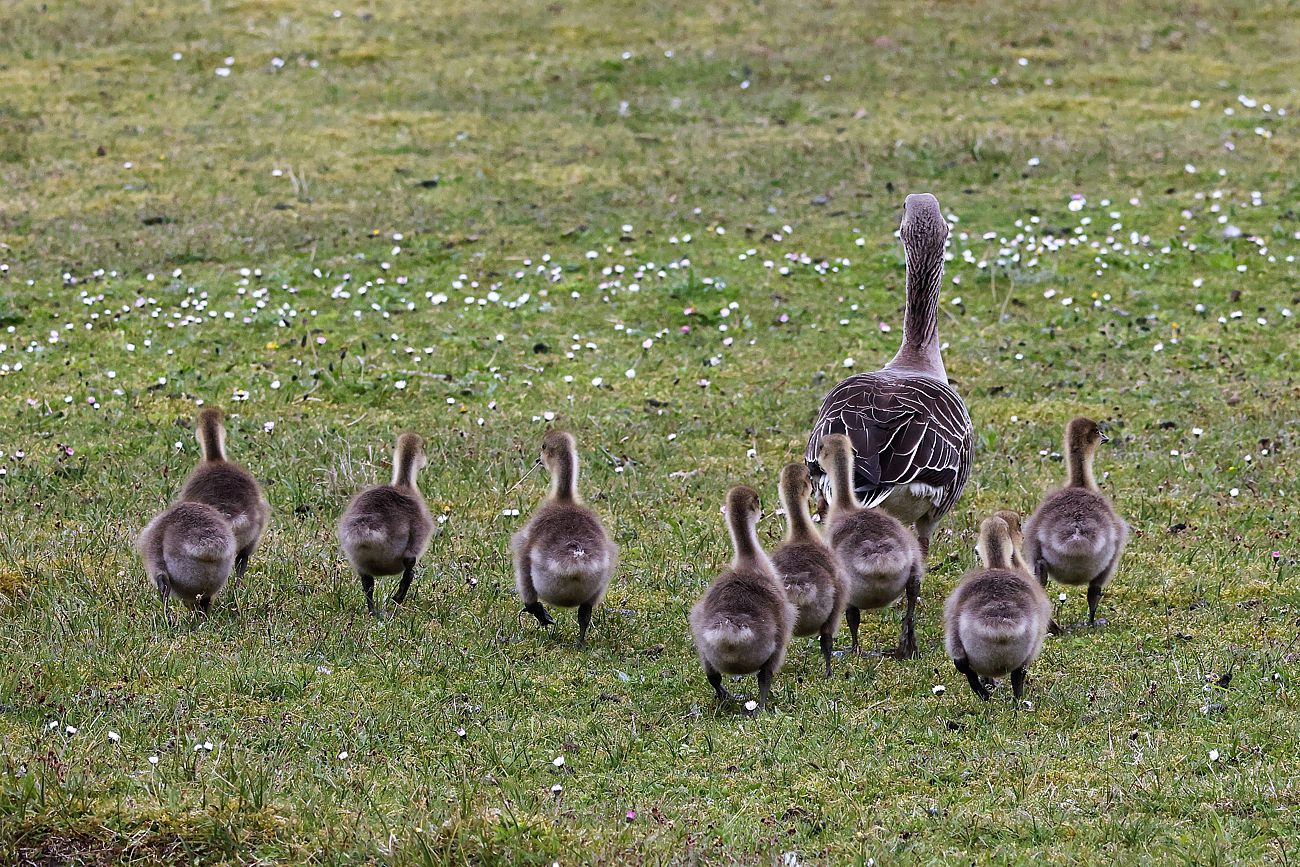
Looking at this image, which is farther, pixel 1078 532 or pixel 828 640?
pixel 1078 532

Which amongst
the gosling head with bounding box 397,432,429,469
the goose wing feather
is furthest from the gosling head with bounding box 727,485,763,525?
the gosling head with bounding box 397,432,429,469

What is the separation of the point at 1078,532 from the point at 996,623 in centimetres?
181

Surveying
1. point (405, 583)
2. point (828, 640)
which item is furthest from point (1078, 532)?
point (405, 583)

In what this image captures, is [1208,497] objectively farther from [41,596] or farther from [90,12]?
[90,12]

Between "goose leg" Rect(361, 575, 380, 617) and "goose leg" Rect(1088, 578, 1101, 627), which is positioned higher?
"goose leg" Rect(1088, 578, 1101, 627)

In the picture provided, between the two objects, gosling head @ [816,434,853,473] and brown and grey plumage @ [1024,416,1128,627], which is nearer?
brown and grey plumage @ [1024,416,1128,627]

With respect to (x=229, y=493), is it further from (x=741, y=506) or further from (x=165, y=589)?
(x=741, y=506)

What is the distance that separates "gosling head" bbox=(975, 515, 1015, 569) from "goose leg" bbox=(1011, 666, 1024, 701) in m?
0.64

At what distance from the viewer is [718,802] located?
7.23 m

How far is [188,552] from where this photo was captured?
903cm

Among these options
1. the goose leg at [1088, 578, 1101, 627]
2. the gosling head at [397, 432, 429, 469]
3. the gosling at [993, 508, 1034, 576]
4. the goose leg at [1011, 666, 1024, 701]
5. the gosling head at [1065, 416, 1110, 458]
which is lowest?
the goose leg at [1011, 666, 1024, 701]

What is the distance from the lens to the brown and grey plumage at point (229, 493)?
9867 millimetres

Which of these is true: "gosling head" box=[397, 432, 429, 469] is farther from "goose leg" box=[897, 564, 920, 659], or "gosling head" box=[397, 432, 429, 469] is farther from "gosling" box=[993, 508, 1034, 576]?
"gosling" box=[993, 508, 1034, 576]

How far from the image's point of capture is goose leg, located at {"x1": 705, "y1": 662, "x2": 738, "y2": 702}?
27.5 ft
